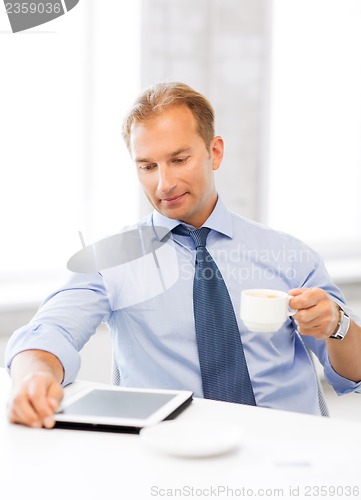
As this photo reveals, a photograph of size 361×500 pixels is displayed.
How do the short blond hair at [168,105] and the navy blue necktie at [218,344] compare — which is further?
the short blond hair at [168,105]

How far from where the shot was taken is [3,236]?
2725 millimetres

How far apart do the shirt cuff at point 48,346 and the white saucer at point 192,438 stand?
0.34 meters

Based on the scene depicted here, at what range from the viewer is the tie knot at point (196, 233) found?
1811 mm

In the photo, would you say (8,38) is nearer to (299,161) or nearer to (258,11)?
(258,11)

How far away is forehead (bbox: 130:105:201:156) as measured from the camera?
1775 millimetres

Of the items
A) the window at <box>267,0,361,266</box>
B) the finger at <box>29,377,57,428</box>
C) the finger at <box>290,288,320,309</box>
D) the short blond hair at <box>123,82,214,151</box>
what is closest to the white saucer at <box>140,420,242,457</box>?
the finger at <box>29,377,57,428</box>

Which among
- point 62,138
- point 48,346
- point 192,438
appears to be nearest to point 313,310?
point 192,438

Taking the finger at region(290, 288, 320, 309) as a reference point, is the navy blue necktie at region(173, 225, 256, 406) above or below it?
below

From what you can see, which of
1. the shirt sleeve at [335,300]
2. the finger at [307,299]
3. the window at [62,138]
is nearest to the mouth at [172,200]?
the shirt sleeve at [335,300]

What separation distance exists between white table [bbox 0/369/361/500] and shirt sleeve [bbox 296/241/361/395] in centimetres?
52

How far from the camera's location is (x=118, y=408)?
4.18 ft

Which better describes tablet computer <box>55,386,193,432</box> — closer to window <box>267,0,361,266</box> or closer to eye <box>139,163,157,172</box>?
eye <box>139,163,157,172</box>

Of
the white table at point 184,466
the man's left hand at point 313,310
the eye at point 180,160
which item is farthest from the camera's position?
the eye at point 180,160

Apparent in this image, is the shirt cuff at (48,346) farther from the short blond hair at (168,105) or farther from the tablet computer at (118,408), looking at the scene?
the short blond hair at (168,105)
